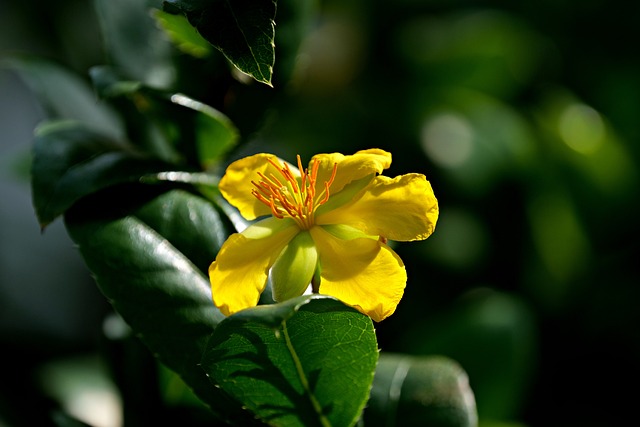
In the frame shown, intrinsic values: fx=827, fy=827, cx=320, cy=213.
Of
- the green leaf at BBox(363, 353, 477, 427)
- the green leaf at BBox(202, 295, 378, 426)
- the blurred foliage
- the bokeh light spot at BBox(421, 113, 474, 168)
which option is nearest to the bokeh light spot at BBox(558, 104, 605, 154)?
the blurred foliage

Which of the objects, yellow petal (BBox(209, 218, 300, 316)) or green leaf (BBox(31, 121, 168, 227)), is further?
green leaf (BBox(31, 121, 168, 227))

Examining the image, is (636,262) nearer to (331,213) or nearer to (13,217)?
(331,213)

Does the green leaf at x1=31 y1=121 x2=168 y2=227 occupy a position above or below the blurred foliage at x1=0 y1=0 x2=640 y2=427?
above

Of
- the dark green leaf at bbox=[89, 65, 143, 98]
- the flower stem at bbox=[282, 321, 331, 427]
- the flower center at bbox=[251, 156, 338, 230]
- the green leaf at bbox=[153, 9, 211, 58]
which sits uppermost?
the green leaf at bbox=[153, 9, 211, 58]

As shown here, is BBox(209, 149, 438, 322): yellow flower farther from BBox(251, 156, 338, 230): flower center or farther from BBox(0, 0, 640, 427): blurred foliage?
BBox(0, 0, 640, 427): blurred foliage

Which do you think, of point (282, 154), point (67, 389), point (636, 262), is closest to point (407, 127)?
point (282, 154)

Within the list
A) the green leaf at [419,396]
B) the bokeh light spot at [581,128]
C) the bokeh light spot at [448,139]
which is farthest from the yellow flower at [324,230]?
the bokeh light spot at [581,128]
